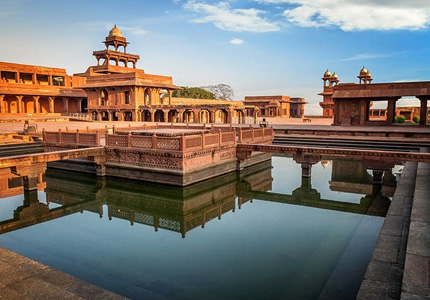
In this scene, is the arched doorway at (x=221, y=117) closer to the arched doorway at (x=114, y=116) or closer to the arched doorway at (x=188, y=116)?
the arched doorway at (x=188, y=116)

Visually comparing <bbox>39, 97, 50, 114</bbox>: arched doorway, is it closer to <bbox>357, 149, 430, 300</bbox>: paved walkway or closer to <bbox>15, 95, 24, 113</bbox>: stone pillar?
<bbox>15, 95, 24, 113</bbox>: stone pillar

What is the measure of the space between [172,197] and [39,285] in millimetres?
7720

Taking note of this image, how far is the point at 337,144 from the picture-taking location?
23203mm

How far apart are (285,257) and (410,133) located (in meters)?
19.1

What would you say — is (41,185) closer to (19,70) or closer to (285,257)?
(285,257)

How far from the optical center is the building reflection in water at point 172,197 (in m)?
10.9

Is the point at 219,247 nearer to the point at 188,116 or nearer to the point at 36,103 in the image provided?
the point at 188,116

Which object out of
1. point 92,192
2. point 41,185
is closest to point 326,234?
point 92,192

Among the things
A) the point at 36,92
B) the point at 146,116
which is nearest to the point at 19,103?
the point at 36,92

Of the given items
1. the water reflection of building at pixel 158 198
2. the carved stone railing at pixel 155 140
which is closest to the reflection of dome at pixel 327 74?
the carved stone railing at pixel 155 140

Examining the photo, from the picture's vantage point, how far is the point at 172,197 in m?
12.6

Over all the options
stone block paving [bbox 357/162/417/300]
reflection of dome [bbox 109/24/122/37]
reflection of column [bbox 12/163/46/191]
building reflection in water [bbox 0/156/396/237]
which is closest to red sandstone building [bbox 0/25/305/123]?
reflection of dome [bbox 109/24/122/37]

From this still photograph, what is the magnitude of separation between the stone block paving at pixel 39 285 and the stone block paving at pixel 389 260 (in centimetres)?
359

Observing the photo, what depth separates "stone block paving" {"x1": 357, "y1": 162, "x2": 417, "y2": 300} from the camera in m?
4.84
